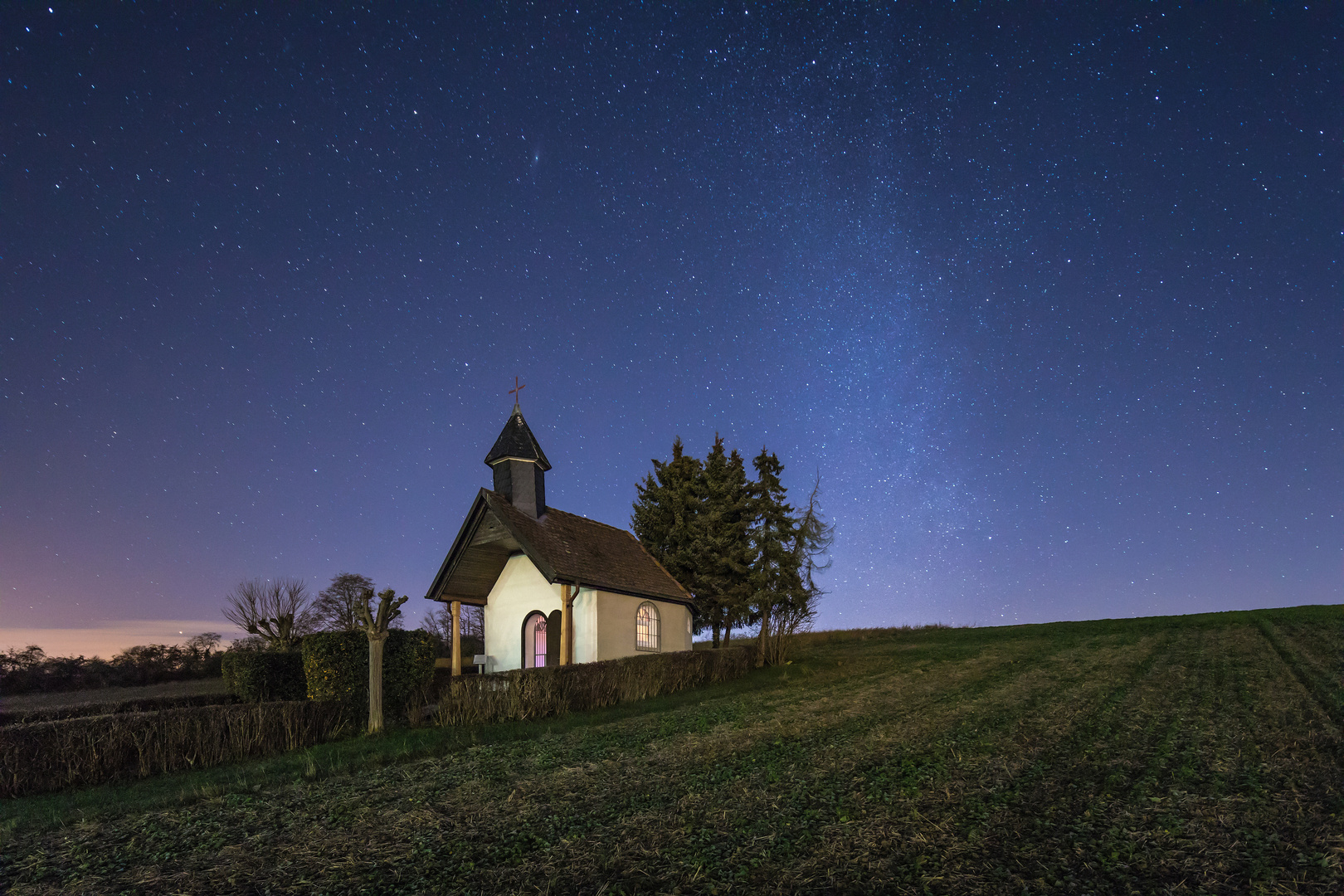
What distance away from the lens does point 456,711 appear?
13781 mm

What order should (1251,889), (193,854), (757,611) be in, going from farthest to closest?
(757,611) → (193,854) → (1251,889)

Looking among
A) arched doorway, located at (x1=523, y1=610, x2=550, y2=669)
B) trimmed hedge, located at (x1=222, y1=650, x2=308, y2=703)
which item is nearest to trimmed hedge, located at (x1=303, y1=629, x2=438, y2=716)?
trimmed hedge, located at (x1=222, y1=650, x2=308, y2=703)

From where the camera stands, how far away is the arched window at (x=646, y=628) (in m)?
23.3

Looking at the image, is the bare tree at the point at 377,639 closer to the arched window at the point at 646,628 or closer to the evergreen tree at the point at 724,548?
the arched window at the point at 646,628

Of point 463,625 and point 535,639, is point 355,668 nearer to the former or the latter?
point 535,639

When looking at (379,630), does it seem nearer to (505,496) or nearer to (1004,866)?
(505,496)

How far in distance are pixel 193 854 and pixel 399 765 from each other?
11.5 ft

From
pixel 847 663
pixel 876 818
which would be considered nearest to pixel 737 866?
pixel 876 818

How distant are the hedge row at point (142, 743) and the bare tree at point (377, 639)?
0.94 meters

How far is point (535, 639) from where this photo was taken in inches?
885

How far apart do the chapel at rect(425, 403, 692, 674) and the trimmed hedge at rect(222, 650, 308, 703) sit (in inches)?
191

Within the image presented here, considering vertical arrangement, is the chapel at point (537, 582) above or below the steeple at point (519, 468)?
below

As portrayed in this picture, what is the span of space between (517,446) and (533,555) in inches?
211

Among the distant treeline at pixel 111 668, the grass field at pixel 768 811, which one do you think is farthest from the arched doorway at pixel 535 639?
the distant treeline at pixel 111 668
